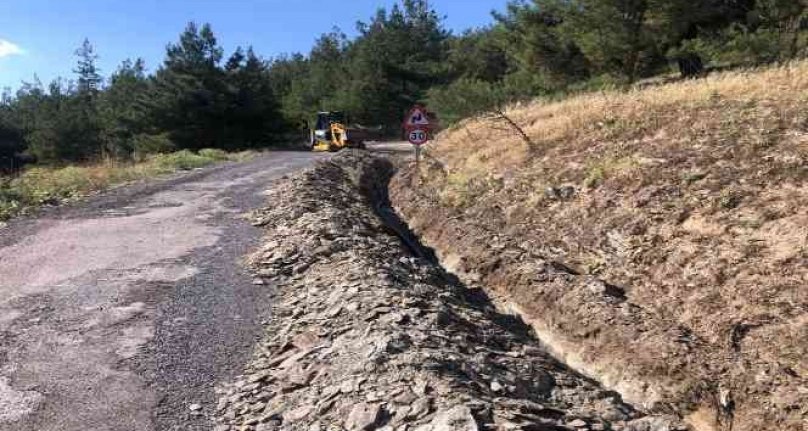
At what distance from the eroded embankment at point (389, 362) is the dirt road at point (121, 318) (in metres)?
0.41

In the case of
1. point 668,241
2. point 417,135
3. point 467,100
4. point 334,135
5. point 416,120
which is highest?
point 467,100

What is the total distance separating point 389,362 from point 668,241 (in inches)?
201

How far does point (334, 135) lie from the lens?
1265 inches

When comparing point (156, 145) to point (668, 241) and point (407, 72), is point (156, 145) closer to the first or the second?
point (407, 72)

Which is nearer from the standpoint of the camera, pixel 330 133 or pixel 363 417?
pixel 363 417

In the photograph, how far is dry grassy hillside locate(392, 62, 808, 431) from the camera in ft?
21.0

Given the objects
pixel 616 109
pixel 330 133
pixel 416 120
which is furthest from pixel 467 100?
pixel 616 109

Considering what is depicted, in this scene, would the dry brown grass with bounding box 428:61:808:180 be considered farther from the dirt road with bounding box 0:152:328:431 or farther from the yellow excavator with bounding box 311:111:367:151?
the yellow excavator with bounding box 311:111:367:151

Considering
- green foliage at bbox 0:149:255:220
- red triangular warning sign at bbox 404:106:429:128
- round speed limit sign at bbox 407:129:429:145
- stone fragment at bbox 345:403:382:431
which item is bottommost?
stone fragment at bbox 345:403:382:431

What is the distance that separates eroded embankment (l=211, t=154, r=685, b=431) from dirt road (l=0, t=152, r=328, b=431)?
1.35ft

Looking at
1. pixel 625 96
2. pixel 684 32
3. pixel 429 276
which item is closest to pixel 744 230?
pixel 429 276

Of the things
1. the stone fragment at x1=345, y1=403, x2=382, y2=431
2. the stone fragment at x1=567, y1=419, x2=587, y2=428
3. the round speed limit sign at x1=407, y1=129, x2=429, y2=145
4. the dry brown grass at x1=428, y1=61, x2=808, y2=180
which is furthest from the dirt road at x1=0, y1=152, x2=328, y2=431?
the dry brown grass at x1=428, y1=61, x2=808, y2=180

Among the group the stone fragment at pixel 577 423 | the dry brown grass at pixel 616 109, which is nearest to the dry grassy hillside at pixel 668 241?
the dry brown grass at pixel 616 109

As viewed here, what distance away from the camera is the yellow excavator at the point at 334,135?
32.0m
